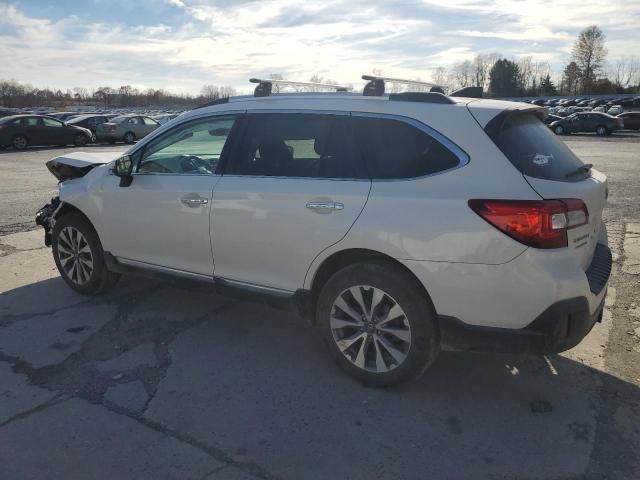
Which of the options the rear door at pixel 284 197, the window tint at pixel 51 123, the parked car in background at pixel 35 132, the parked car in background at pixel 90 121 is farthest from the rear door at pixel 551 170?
the parked car in background at pixel 90 121

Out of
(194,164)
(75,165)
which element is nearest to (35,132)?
(75,165)

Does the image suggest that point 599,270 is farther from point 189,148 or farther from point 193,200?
point 189,148

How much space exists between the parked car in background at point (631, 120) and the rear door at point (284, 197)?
129 ft

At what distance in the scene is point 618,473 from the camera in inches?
104

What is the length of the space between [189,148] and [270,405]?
2.20 metres

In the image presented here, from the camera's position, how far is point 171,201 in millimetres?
4168

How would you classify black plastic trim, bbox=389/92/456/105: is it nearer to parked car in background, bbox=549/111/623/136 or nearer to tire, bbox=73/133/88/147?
tire, bbox=73/133/88/147

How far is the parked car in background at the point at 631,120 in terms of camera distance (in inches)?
1436

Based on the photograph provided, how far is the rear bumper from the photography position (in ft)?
9.49

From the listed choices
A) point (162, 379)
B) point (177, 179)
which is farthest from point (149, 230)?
point (162, 379)

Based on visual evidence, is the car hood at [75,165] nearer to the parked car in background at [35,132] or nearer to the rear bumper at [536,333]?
the rear bumper at [536,333]

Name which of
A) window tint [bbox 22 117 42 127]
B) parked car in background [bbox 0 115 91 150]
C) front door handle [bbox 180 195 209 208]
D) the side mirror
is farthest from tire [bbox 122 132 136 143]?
front door handle [bbox 180 195 209 208]

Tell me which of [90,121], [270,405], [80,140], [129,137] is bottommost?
[129,137]

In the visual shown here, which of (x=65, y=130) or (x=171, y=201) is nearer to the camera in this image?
(x=171, y=201)
